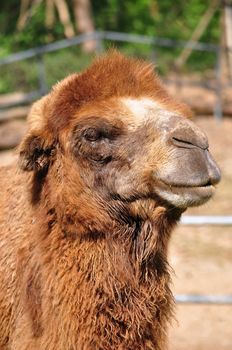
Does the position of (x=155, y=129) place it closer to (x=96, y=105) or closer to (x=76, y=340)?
(x=96, y=105)

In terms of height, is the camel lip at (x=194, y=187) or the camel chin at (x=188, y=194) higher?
the camel lip at (x=194, y=187)

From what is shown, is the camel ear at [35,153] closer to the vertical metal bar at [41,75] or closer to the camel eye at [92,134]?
the camel eye at [92,134]

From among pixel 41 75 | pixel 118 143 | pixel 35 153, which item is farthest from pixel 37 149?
pixel 41 75

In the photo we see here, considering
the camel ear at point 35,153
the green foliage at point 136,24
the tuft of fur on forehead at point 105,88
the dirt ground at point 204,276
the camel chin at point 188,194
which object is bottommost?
the green foliage at point 136,24

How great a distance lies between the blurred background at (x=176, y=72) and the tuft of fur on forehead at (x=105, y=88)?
2.60 feet

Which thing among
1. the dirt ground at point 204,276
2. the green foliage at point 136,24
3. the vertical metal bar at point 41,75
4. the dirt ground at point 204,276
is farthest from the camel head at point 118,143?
the green foliage at point 136,24

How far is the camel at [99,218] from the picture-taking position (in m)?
3.76

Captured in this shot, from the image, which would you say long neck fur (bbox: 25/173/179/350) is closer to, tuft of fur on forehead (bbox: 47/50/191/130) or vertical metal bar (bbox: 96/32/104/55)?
tuft of fur on forehead (bbox: 47/50/191/130)

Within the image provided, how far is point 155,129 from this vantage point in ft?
12.2

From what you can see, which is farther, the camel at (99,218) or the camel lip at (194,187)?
the camel at (99,218)

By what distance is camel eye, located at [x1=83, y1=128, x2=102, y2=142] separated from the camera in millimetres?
3809

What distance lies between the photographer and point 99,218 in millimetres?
3773

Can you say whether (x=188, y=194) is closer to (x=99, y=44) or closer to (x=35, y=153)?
(x=35, y=153)

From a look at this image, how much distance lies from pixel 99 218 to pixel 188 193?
0.48 m
